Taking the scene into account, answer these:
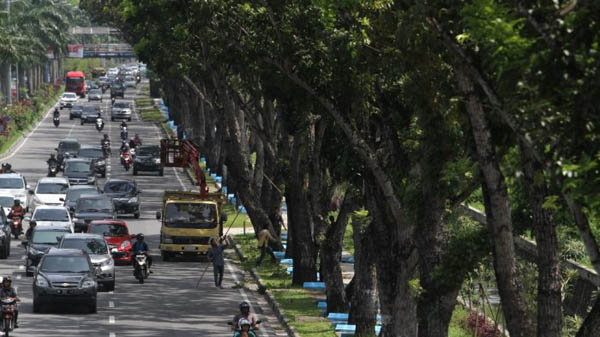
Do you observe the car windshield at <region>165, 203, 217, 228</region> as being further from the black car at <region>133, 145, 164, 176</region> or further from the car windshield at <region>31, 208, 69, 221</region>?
the black car at <region>133, 145, 164, 176</region>

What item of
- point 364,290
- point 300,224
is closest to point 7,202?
point 300,224

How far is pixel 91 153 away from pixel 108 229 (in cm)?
3095

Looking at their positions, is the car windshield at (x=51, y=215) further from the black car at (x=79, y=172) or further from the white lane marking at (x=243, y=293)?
the black car at (x=79, y=172)

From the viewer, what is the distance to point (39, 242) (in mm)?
40844

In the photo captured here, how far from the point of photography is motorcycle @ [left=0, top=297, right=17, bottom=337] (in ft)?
95.3

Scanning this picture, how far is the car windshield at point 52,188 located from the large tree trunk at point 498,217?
40289 millimetres

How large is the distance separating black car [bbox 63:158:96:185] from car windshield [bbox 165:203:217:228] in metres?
19.6

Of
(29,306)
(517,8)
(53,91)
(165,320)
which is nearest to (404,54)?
(517,8)

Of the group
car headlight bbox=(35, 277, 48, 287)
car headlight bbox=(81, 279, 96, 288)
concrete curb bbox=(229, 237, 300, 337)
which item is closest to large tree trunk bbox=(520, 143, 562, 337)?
concrete curb bbox=(229, 237, 300, 337)

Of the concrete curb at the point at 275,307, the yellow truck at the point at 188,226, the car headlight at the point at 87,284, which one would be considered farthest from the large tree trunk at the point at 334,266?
the yellow truck at the point at 188,226

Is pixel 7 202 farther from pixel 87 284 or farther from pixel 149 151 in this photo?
pixel 149 151

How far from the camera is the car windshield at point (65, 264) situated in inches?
1312

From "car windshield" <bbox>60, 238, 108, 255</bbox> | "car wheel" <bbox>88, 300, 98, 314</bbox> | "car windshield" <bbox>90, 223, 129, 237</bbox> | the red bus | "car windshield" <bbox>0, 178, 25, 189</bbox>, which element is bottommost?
"car wheel" <bbox>88, 300, 98, 314</bbox>

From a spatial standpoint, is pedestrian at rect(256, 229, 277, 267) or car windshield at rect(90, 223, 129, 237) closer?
pedestrian at rect(256, 229, 277, 267)
